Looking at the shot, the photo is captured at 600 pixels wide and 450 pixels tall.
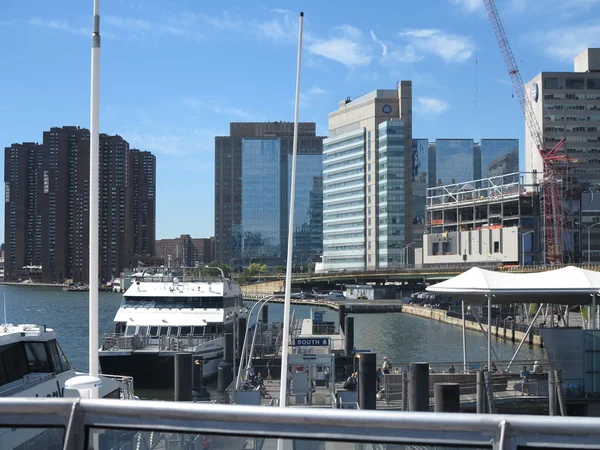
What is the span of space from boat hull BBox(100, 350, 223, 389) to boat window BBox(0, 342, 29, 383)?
19307 millimetres

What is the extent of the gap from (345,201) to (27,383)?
577 feet

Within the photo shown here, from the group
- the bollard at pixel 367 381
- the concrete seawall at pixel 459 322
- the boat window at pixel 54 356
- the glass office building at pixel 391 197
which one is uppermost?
the glass office building at pixel 391 197

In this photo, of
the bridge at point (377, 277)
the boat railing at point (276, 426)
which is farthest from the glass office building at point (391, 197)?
the boat railing at point (276, 426)

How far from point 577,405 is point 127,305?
25.0 m

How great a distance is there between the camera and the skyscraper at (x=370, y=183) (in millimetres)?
178250

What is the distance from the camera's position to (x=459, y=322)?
90.9 metres

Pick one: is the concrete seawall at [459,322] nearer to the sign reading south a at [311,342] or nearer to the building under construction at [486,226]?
the building under construction at [486,226]

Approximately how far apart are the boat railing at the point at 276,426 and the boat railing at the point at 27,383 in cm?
1295

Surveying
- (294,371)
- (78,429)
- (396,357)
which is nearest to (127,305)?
(294,371)

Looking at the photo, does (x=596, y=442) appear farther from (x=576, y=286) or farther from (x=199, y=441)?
(x=576, y=286)

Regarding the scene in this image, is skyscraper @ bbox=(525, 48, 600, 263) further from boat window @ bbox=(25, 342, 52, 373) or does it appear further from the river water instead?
boat window @ bbox=(25, 342, 52, 373)

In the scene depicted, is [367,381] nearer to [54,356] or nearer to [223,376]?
[223,376]

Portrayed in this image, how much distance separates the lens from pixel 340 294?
152 m

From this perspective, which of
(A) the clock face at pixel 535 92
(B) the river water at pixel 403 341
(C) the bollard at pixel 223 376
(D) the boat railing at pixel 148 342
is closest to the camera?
(C) the bollard at pixel 223 376
